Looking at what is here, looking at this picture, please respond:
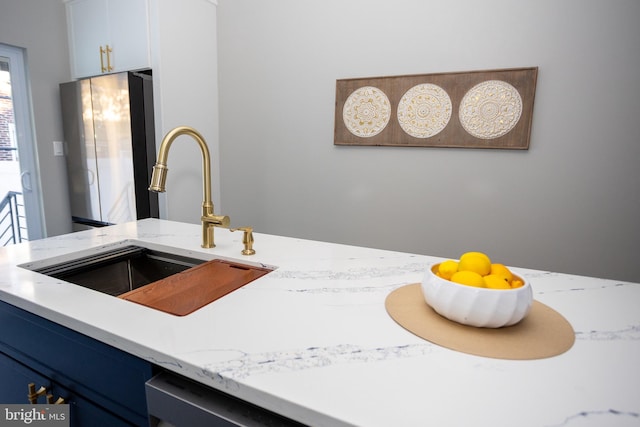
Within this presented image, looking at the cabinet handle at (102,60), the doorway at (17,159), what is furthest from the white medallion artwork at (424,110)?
the doorway at (17,159)

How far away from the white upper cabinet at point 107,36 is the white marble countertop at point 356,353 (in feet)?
6.50

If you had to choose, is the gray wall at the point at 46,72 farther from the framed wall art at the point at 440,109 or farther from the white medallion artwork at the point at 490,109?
the white medallion artwork at the point at 490,109

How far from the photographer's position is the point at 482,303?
0.66 m

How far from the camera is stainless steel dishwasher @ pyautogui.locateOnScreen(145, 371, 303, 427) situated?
0.57 metres

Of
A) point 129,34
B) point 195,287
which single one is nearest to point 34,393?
point 195,287

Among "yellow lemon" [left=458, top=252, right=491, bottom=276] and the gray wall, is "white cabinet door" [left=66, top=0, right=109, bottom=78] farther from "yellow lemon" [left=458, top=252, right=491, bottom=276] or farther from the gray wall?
"yellow lemon" [left=458, top=252, right=491, bottom=276]

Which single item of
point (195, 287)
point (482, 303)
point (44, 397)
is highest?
point (482, 303)

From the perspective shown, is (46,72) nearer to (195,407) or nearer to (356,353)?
(195,407)

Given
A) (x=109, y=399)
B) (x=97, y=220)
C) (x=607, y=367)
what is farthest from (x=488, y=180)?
(x=97, y=220)

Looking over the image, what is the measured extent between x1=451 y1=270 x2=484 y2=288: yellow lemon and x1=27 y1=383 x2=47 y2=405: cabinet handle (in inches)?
39.2

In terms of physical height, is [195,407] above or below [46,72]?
below

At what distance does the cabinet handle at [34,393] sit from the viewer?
0.83 meters

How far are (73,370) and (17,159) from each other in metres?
2.89

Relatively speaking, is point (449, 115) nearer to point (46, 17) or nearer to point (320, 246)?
point (320, 246)
